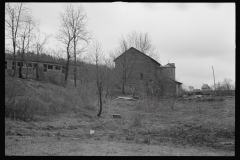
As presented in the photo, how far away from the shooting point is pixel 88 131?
486 inches

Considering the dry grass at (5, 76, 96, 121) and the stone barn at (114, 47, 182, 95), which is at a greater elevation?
the stone barn at (114, 47, 182, 95)

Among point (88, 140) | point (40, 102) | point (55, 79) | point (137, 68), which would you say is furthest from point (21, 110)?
point (137, 68)

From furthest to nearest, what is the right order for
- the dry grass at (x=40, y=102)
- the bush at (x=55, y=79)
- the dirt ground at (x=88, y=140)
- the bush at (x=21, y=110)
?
the bush at (x=55, y=79)
the dry grass at (x=40, y=102)
the bush at (x=21, y=110)
the dirt ground at (x=88, y=140)

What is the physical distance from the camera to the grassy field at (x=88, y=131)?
713 cm

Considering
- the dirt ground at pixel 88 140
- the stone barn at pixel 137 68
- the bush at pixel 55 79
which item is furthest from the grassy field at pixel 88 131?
the stone barn at pixel 137 68

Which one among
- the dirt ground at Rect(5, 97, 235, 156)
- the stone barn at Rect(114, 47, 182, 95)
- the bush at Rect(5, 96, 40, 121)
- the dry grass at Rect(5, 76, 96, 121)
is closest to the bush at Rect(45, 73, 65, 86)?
the dry grass at Rect(5, 76, 96, 121)

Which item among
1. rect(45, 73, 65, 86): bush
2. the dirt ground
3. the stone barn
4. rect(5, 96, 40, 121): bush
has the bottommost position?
the dirt ground

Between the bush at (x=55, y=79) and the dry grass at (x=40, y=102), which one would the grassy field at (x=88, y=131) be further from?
the bush at (x=55, y=79)

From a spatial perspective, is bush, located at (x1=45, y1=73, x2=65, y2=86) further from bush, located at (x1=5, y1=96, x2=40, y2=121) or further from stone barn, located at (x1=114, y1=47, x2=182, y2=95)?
stone barn, located at (x1=114, y1=47, x2=182, y2=95)

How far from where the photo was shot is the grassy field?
713 centimetres

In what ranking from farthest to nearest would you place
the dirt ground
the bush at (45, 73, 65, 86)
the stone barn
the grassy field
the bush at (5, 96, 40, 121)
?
1. the stone barn
2. the bush at (45, 73, 65, 86)
3. the bush at (5, 96, 40, 121)
4. the grassy field
5. the dirt ground

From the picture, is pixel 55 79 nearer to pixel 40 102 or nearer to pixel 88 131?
pixel 40 102

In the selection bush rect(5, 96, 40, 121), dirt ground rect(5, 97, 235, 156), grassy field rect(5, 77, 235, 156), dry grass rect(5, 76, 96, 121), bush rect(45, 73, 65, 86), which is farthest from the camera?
bush rect(45, 73, 65, 86)

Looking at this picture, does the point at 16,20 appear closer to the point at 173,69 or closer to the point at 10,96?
the point at 10,96
